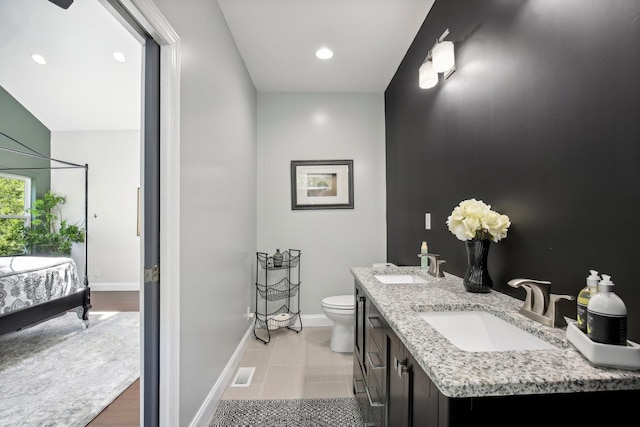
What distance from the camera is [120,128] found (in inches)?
182

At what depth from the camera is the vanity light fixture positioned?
159 cm

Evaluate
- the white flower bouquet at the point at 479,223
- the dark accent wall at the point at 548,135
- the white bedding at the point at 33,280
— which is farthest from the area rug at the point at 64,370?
the dark accent wall at the point at 548,135

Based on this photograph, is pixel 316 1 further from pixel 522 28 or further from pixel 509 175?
pixel 509 175

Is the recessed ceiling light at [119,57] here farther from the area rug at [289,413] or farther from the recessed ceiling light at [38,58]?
the area rug at [289,413]

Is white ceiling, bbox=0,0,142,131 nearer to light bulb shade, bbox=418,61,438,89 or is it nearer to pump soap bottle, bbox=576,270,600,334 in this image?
light bulb shade, bbox=418,61,438,89

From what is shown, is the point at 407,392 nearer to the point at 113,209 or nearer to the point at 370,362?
the point at 370,362

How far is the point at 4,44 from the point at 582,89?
259cm

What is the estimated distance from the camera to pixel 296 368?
2361 millimetres

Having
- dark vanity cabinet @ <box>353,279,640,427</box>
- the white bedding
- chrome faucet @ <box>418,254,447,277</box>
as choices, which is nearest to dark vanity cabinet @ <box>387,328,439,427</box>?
dark vanity cabinet @ <box>353,279,640,427</box>

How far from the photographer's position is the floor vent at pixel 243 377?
2129 millimetres

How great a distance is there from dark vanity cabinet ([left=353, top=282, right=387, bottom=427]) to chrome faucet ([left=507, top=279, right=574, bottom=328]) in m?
0.50

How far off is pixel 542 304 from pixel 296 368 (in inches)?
77.6

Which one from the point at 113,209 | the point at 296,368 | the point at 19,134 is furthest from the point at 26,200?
the point at 113,209

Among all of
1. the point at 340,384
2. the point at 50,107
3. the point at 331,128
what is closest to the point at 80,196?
the point at 50,107
